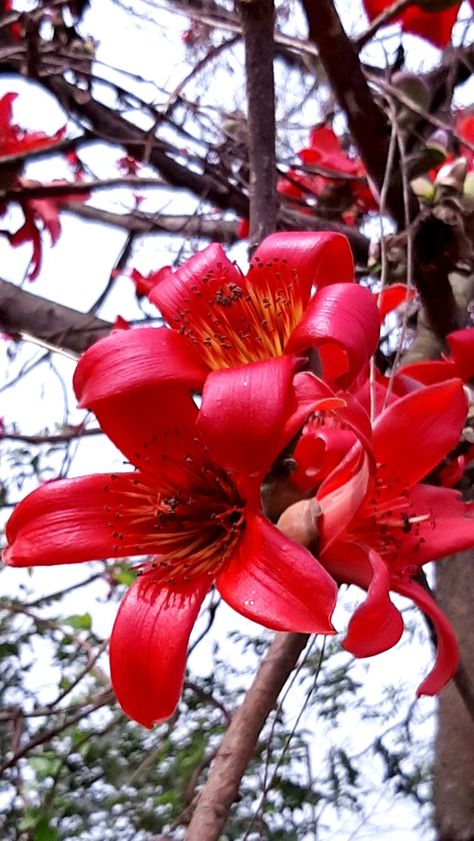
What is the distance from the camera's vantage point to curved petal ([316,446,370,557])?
38 cm

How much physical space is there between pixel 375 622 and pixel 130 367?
0.15 metres

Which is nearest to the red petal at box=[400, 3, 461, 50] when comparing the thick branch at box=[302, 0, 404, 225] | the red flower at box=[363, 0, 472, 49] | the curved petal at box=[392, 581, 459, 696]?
Answer: the red flower at box=[363, 0, 472, 49]

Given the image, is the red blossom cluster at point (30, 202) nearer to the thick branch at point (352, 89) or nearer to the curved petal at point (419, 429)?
the thick branch at point (352, 89)

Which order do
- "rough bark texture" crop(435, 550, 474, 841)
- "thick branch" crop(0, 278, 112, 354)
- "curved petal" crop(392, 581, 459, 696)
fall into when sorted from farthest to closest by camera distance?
"thick branch" crop(0, 278, 112, 354) < "rough bark texture" crop(435, 550, 474, 841) < "curved petal" crop(392, 581, 459, 696)

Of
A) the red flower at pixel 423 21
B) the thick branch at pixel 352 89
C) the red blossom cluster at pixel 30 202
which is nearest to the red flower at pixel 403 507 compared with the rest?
the thick branch at pixel 352 89

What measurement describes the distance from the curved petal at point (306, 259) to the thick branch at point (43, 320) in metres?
0.62

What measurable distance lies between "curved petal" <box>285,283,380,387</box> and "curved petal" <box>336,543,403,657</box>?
89mm

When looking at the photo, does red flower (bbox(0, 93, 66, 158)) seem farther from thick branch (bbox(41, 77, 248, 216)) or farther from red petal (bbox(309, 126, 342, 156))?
red petal (bbox(309, 126, 342, 156))

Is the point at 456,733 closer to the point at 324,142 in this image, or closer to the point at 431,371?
the point at 431,371

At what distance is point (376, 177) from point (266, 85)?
0.60ft

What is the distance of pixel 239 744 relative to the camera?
1.21ft

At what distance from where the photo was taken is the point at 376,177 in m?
0.69

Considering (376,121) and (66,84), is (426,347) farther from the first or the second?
(66,84)

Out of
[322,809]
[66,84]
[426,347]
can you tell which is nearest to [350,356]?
[426,347]
